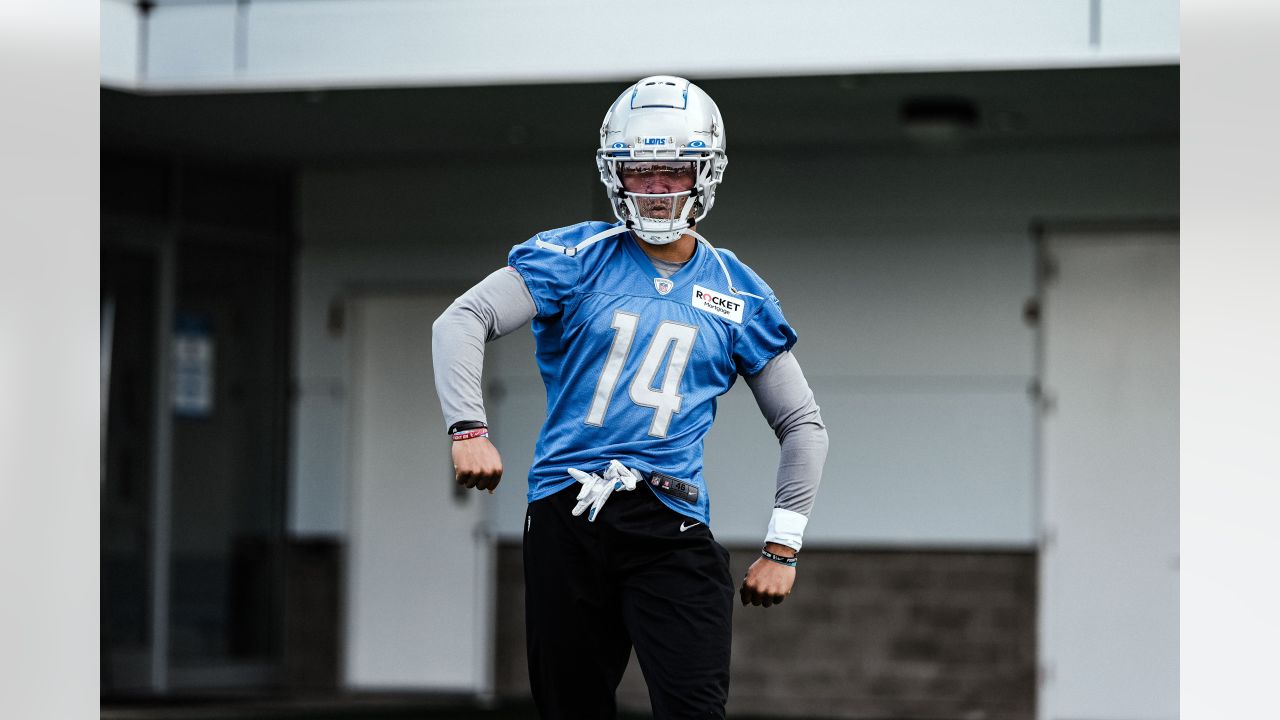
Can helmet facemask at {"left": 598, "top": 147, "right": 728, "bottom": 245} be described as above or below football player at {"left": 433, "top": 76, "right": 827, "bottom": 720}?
above

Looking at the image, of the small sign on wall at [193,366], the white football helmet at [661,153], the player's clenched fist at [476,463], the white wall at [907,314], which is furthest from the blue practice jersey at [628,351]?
the small sign on wall at [193,366]

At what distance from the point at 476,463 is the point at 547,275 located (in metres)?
0.44

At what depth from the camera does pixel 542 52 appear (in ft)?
23.3

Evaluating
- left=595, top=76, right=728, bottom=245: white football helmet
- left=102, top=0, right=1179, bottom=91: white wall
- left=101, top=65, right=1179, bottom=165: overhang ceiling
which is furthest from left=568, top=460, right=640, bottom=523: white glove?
left=101, top=65, right=1179, bottom=165: overhang ceiling

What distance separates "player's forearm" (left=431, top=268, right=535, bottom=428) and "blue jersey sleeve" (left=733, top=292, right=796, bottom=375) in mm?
430

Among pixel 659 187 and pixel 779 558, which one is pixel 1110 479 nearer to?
pixel 779 558

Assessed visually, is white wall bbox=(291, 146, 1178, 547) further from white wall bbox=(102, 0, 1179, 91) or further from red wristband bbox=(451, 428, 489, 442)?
red wristband bbox=(451, 428, 489, 442)

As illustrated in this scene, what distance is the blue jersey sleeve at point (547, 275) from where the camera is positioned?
3.26m

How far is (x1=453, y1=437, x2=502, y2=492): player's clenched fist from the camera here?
118 inches

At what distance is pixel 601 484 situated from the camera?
3.22m

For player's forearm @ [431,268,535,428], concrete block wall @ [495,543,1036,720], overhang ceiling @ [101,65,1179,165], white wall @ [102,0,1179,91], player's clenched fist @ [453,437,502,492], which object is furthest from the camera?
concrete block wall @ [495,543,1036,720]
